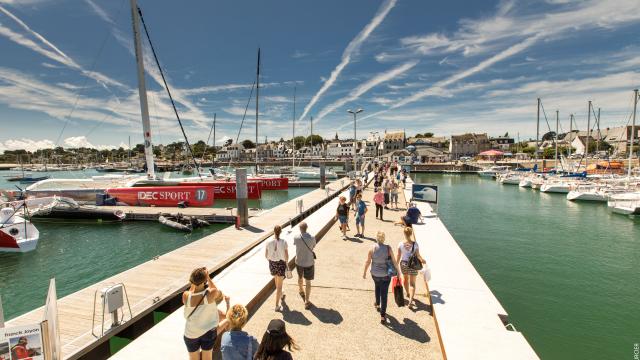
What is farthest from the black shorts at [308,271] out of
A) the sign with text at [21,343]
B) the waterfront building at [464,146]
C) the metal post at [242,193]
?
the waterfront building at [464,146]

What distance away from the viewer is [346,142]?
13838cm

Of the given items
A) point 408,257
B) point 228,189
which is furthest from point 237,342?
point 228,189

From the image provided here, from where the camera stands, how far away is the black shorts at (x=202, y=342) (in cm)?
401

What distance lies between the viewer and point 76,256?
15742 millimetres

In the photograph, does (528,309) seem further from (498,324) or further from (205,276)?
(205,276)

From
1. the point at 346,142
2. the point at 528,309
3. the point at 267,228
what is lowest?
the point at 528,309

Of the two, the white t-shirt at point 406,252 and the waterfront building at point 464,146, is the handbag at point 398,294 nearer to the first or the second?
the white t-shirt at point 406,252

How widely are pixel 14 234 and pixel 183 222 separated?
8378mm

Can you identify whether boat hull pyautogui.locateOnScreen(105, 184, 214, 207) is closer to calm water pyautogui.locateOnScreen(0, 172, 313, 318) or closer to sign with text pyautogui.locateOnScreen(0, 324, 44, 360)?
calm water pyautogui.locateOnScreen(0, 172, 313, 318)

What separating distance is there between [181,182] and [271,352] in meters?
30.7

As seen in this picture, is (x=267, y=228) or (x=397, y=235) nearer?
(x=397, y=235)

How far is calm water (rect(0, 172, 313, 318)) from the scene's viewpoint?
11852 mm

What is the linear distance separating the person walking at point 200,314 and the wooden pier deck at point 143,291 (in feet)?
11.8

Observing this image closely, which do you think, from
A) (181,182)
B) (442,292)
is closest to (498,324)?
(442,292)
